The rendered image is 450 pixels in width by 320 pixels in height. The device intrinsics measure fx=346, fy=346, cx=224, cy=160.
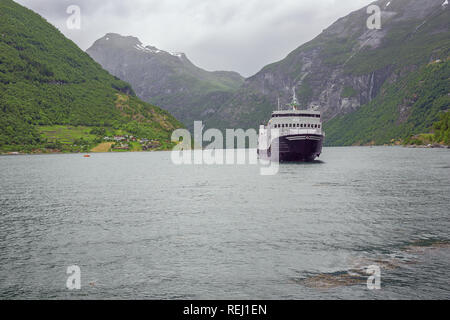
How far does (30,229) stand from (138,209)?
35.5ft

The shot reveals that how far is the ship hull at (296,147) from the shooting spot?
282ft

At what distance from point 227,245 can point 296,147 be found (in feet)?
229

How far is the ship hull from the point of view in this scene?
282 feet

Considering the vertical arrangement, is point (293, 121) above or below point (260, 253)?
above

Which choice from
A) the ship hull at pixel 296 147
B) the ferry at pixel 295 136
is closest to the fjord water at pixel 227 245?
the ship hull at pixel 296 147

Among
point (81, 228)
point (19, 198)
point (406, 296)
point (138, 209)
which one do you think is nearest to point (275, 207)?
point (138, 209)

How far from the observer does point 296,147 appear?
292 feet

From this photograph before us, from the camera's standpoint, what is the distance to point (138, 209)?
1405 inches
